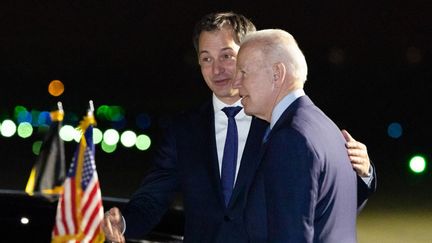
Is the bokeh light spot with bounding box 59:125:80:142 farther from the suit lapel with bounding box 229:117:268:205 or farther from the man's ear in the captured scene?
the man's ear

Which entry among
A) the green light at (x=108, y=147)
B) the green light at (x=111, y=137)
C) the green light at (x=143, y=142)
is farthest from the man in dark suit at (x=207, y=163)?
the green light at (x=111, y=137)

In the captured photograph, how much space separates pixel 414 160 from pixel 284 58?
694 inches

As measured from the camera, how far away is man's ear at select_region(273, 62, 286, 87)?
4.18 meters

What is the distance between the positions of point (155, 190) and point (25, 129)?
77.9 ft

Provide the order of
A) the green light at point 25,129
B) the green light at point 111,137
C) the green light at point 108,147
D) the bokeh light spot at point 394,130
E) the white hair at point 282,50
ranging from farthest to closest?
the bokeh light spot at point 394,130 < the green light at point 25,129 < the green light at point 111,137 < the green light at point 108,147 < the white hair at point 282,50

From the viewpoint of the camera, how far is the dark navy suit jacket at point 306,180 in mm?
3918

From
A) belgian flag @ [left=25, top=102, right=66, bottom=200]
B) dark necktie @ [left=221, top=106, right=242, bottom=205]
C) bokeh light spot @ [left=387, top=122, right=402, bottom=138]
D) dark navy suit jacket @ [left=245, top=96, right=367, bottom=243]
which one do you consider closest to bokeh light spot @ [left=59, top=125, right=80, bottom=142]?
bokeh light spot @ [left=387, top=122, right=402, bottom=138]

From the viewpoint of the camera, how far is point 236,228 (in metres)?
4.87

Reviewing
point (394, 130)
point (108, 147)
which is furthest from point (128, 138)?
point (394, 130)

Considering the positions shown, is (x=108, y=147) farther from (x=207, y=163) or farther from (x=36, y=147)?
(x=207, y=163)

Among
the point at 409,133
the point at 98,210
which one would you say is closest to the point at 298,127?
the point at 98,210

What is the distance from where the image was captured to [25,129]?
93.7 feet

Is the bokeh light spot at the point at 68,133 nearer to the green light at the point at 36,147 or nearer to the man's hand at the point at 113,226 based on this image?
the green light at the point at 36,147

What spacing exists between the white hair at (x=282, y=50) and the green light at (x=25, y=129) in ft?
74.7
